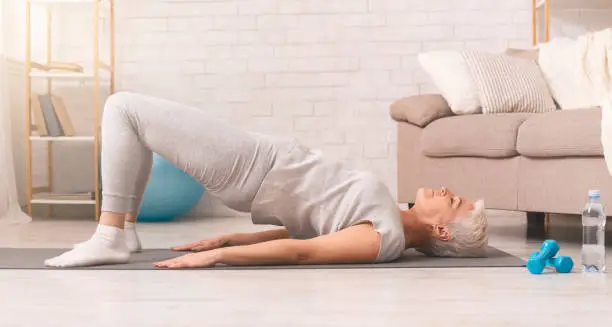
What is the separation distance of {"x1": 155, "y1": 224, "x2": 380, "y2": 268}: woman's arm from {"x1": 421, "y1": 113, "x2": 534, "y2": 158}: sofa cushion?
44.8 inches

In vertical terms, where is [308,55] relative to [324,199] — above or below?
above

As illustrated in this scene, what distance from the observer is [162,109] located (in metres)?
2.33

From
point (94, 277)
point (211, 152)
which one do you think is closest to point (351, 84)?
point (211, 152)

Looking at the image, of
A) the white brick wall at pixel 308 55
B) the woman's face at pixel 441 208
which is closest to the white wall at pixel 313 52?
the white brick wall at pixel 308 55

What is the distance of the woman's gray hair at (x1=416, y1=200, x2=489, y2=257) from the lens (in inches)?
95.2

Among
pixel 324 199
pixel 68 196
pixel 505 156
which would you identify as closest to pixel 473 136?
pixel 505 156

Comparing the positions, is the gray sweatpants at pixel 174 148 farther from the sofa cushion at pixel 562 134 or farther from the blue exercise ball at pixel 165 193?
the blue exercise ball at pixel 165 193

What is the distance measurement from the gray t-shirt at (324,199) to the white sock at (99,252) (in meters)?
0.39

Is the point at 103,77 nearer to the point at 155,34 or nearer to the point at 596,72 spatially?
the point at 155,34

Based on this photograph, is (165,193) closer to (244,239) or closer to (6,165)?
(6,165)

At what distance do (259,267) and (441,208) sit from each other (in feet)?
1.81

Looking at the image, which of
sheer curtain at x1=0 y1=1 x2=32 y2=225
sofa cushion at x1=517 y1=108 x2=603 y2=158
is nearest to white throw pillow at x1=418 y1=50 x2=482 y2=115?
sofa cushion at x1=517 y1=108 x2=603 y2=158

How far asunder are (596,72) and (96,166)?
8.40 feet

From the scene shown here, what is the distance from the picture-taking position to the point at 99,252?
228cm
